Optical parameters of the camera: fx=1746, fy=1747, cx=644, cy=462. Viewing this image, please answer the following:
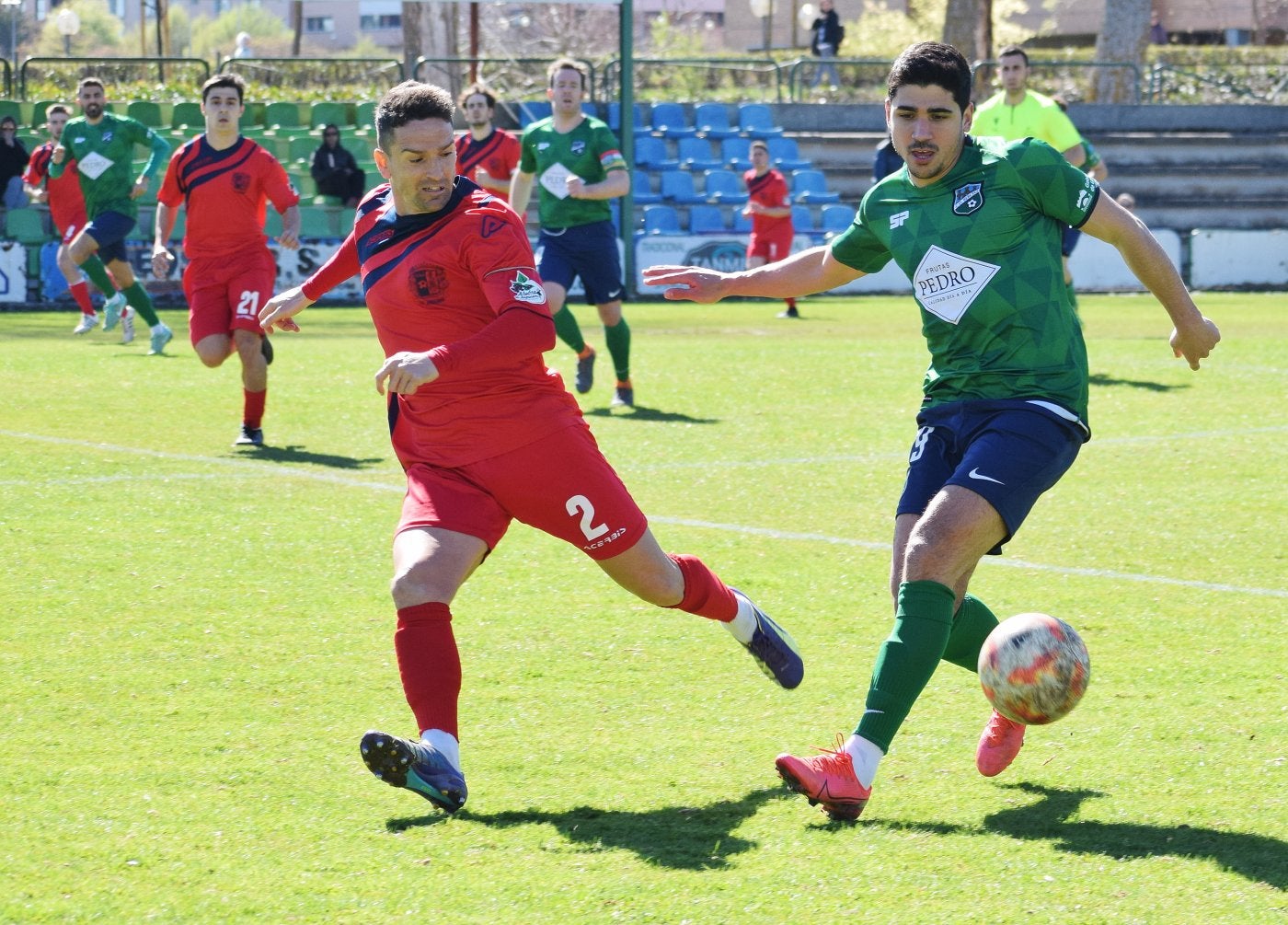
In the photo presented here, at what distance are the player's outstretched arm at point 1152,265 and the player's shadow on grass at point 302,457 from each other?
20.7 ft

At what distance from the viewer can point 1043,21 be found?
60094 millimetres

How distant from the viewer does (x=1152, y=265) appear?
15.8 feet

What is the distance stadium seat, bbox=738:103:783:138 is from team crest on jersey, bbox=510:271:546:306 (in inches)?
1057

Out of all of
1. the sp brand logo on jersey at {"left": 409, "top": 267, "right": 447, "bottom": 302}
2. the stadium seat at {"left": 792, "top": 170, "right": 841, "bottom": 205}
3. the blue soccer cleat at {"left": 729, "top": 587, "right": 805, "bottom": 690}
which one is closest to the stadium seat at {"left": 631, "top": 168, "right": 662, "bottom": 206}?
the stadium seat at {"left": 792, "top": 170, "right": 841, "bottom": 205}

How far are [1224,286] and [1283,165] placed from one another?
6.05 metres

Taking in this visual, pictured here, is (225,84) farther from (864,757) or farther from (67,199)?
(67,199)

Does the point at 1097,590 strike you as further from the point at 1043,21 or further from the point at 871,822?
the point at 1043,21

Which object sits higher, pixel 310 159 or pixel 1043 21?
pixel 1043 21

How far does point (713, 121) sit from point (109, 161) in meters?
15.4

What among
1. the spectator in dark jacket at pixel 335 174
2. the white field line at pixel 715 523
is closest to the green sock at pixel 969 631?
the white field line at pixel 715 523

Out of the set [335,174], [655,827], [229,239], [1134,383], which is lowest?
[1134,383]

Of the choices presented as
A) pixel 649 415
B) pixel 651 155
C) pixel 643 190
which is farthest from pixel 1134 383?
pixel 651 155

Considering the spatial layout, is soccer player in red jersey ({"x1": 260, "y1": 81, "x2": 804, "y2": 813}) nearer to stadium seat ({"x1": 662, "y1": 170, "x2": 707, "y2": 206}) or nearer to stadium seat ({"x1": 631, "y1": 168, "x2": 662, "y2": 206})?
stadium seat ({"x1": 631, "y1": 168, "x2": 662, "y2": 206})

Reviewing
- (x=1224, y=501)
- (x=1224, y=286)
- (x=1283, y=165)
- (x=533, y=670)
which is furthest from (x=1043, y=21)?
(x=533, y=670)
